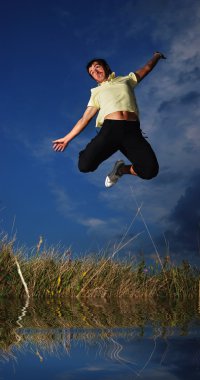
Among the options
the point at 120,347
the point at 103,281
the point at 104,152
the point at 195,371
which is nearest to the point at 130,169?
the point at 104,152

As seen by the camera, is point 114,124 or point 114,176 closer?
point 114,124

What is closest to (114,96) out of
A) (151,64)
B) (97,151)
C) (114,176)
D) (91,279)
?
(97,151)

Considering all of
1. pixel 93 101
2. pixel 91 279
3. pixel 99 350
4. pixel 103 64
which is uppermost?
pixel 103 64

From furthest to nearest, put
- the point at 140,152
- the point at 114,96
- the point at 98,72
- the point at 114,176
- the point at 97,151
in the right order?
the point at 114,176 → the point at 98,72 → the point at 114,96 → the point at 97,151 → the point at 140,152

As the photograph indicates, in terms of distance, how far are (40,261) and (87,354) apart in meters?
6.74

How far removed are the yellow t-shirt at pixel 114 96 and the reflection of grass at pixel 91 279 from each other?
318 cm

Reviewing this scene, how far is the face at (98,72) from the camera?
22.2ft

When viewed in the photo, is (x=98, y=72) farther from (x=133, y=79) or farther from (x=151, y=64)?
(x=151, y=64)

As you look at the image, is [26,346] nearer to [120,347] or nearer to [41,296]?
[120,347]

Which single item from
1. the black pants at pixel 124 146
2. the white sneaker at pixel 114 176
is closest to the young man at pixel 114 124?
the black pants at pixel 124 146

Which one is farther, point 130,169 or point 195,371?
point 130,169

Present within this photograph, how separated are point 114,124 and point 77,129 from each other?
1010mm

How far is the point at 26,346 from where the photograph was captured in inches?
112

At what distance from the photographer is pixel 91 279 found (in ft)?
28.5
